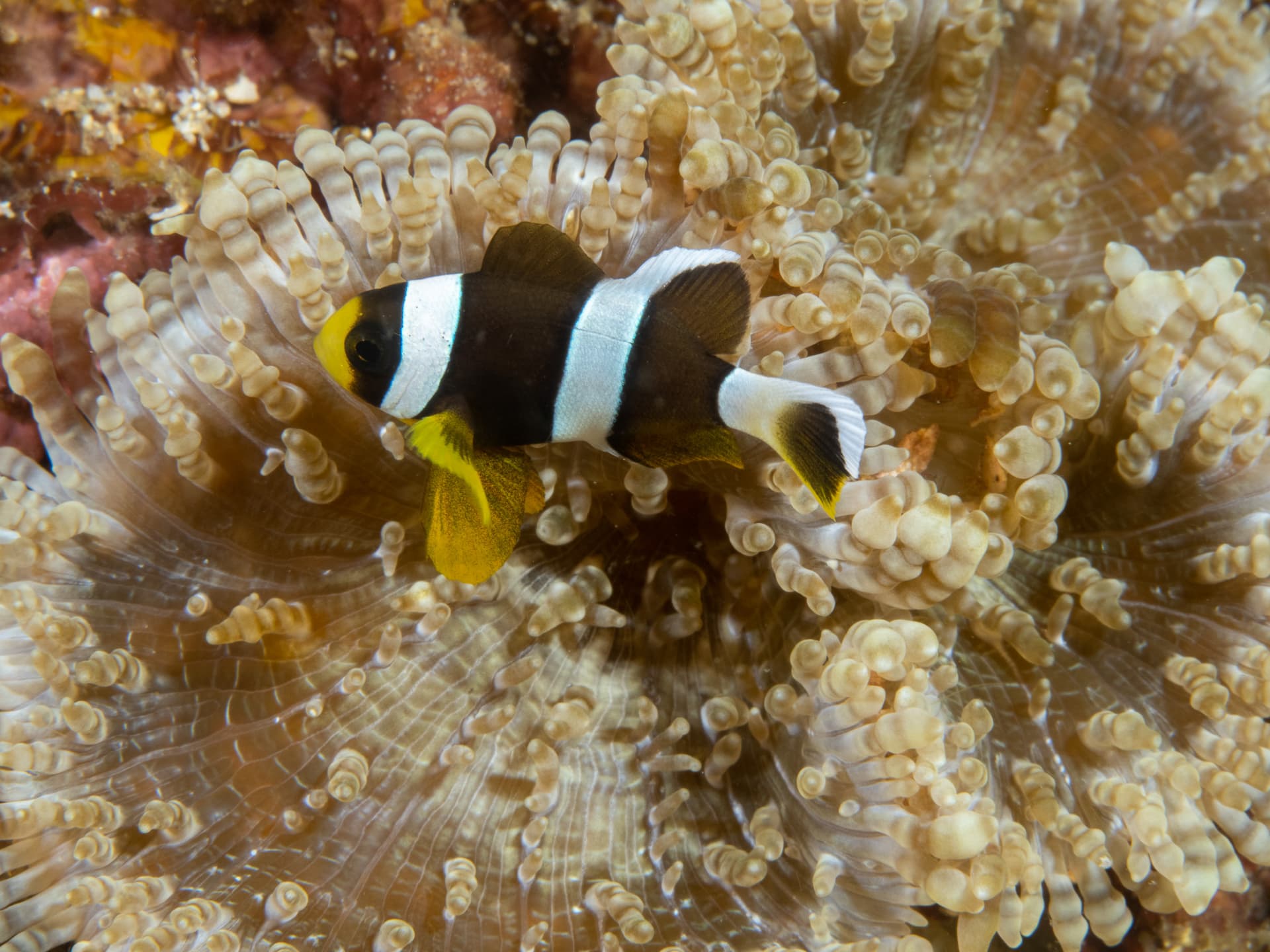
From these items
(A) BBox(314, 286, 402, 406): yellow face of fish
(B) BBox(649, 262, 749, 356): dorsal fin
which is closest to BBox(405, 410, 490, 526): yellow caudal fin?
(A) BBox(314, 286, 402, 406): yellow face of fish

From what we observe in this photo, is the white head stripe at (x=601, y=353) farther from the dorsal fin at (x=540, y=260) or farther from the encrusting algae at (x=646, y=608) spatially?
the encrusting algae at (x=646, y=608)

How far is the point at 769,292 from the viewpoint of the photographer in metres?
1.79

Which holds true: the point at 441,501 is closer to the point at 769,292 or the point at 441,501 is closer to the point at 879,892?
the point at 769,292

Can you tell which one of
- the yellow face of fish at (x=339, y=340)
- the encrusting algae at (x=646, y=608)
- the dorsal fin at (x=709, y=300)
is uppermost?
the dorsal fin at (x=709, y=300)

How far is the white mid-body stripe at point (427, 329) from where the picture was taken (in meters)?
1.40

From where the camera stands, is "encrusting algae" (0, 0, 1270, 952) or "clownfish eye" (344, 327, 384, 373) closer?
"clownfish eye" (344, 327, 384, 373)

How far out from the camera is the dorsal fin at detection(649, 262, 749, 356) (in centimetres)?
143

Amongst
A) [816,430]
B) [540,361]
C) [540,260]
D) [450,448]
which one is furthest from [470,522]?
[816,430]

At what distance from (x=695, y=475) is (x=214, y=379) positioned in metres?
0.90

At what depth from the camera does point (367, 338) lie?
1388mm

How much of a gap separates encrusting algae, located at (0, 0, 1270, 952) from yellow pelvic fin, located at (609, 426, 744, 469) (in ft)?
0.61

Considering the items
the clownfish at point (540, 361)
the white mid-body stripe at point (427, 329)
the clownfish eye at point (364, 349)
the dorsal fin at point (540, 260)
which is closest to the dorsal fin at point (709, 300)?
the clownfish at point (540, 361)

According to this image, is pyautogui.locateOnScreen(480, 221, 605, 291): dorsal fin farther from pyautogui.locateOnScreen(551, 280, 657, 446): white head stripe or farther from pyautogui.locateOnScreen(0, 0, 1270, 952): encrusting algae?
pyautogui.locateOnScreen(0, 0, 1270, 952): encrusting algae

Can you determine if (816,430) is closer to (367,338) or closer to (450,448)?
(450,448)
